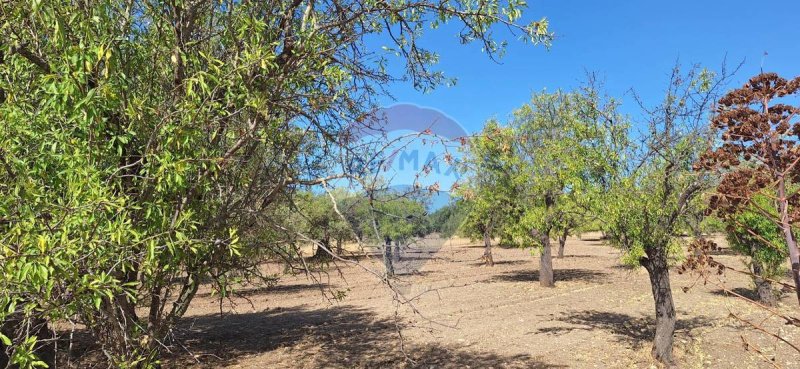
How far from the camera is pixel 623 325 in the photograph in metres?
11.4

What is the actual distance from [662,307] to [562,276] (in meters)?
14.2

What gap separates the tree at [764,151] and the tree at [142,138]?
98.2 inches

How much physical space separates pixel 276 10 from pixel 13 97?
2343 millimetres

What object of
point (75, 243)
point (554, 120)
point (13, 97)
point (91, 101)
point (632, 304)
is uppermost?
point (554, 120)

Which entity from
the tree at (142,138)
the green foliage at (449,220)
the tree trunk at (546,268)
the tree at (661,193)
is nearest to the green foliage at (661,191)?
the tree at (661,193)

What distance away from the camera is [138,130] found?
126 inches

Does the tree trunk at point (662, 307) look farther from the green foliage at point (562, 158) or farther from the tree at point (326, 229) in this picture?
the tree at point (326, 229)

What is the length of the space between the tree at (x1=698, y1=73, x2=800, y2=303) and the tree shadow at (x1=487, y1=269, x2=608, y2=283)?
19.7 m

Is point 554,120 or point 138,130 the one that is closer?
point 138,130

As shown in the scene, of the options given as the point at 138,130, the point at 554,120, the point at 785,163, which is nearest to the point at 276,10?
the point at 138,130

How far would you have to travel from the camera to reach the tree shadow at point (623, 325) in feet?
33.6

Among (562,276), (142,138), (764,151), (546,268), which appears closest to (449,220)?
(562,276)

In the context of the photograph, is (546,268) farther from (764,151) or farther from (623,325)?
(764,151)

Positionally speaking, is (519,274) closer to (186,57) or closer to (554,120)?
(554,120)
